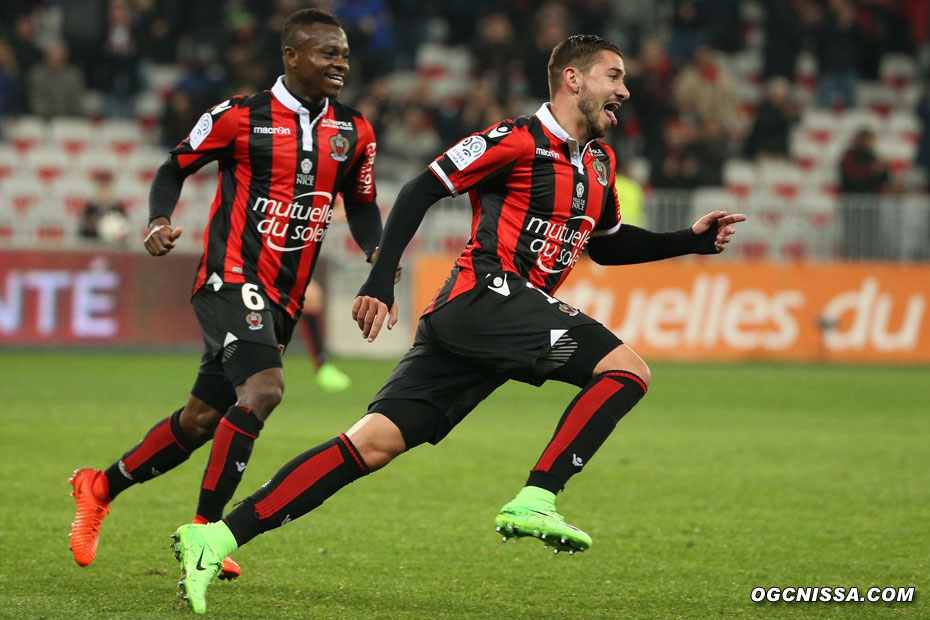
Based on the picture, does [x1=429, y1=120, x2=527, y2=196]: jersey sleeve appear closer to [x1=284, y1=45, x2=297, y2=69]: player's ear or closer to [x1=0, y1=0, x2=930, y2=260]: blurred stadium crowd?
[x1=284, y1=45, x2=297, y2=69]: player's ear

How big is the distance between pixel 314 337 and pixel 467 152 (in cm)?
847

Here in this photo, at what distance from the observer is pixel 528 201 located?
466 centimetres

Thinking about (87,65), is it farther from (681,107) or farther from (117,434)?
(117,434)

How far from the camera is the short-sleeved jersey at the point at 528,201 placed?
15.0 ft

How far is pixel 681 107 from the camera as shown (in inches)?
760

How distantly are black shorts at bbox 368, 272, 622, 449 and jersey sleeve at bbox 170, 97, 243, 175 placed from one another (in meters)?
1.37

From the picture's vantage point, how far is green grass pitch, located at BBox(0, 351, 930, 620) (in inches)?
183

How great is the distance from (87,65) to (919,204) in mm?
11248

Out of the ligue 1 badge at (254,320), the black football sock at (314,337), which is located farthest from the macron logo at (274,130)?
the black football sock at (314,337)

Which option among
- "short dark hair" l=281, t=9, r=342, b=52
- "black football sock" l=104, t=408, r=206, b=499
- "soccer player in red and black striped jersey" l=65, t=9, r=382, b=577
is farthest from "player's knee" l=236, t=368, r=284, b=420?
"short dark hair" l=281, t=9, r=342, b=52

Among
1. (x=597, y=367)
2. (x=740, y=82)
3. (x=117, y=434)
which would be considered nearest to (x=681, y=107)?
(x=740, y=82)

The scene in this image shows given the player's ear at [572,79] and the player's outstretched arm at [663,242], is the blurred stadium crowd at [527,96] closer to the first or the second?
the player's outstretched arm at [663,242]

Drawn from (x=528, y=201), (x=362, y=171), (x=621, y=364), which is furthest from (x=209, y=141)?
(x=621, y=364)

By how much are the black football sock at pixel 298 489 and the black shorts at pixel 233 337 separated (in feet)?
2.39
